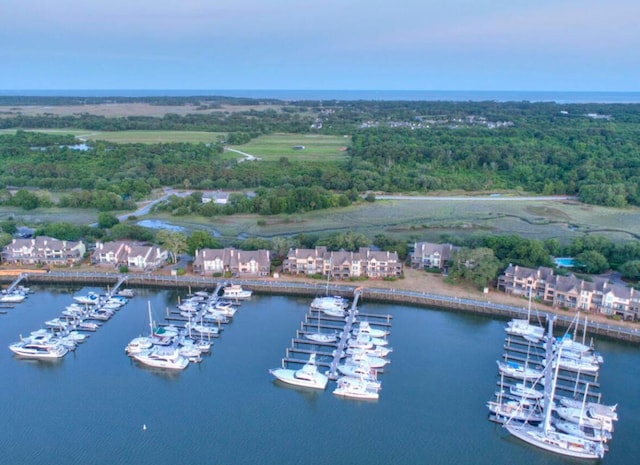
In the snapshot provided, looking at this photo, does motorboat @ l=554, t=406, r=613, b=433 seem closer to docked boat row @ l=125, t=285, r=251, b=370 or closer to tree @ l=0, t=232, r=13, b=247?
docked boat row @ l=125, t=285, r=251, b=370

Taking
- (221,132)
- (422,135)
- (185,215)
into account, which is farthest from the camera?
(221,132)

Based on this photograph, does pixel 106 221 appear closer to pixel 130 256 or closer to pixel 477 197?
pixel 130 256

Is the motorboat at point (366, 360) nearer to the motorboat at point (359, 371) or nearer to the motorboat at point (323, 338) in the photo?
the motorboat at point (359, 371)

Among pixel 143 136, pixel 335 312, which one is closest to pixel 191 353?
pixel 335 312

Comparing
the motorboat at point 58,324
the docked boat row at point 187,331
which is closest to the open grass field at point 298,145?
the docked boat row at point 187,331

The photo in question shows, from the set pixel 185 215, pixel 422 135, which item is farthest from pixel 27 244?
pixel 422 135

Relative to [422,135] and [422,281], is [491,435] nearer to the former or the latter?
[422,281]
